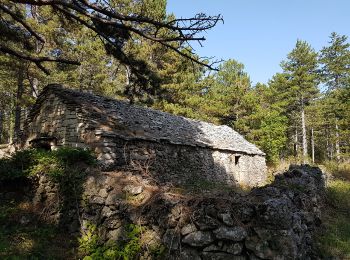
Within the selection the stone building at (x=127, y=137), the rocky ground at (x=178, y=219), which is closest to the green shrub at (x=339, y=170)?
the stone building at (x=127, y=137)

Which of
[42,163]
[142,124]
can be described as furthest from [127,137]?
[42,163]

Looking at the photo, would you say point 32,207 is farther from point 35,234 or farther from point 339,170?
point 339,170

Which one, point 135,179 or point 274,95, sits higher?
point 274,95

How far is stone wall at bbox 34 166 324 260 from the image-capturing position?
478 cm

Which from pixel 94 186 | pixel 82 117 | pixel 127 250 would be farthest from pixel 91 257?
pixel 82 117

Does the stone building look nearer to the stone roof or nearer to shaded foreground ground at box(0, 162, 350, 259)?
the stone roof

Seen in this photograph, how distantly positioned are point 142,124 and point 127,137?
2781 millimetres

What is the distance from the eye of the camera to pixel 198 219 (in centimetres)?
506

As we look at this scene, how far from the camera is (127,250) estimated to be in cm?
545

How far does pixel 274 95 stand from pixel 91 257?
3475cm

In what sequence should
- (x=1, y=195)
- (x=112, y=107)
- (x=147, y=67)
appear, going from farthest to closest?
(x=112, y=107) → (x=147, y=67) → (x=1, y=195)

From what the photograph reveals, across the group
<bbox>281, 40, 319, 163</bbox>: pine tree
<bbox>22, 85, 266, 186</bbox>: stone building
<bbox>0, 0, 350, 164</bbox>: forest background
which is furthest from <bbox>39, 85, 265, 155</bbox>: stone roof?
<bbox>281, 40, 319, 163</bbox>: pine tree

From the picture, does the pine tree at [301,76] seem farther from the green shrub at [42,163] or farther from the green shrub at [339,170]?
the green shrub at [42,163]

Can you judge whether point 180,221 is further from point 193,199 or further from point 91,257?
point 91,257
